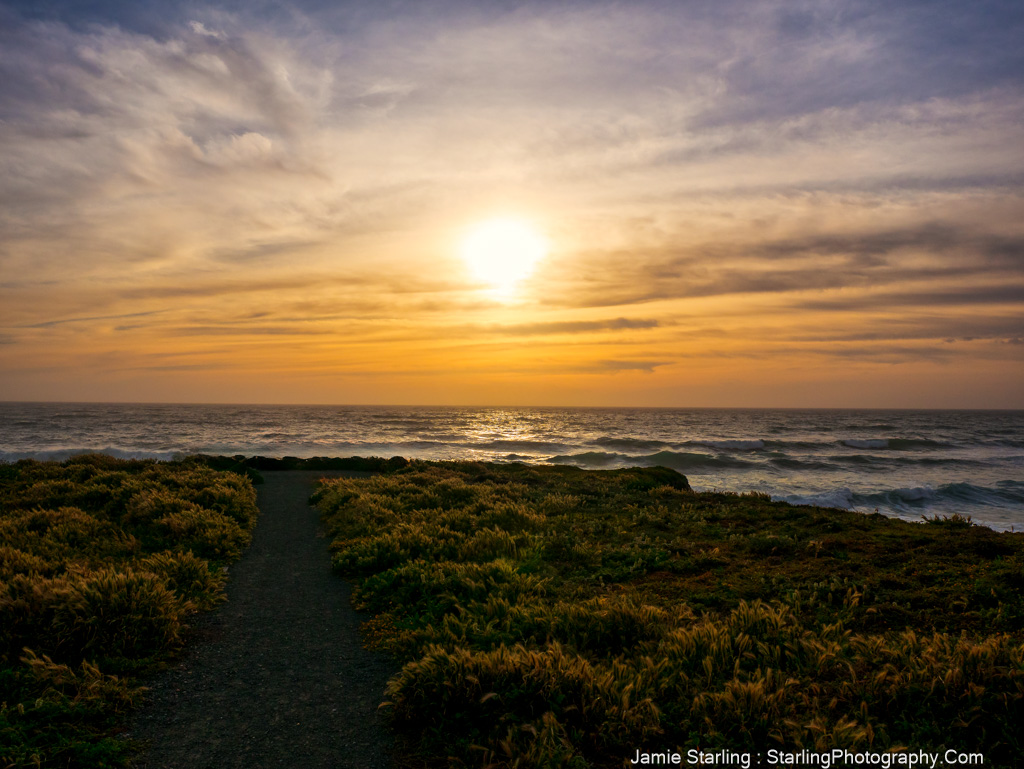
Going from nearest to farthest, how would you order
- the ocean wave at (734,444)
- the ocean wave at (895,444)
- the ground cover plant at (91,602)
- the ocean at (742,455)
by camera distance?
the ground cover plant at (91,602)
the ocean at (742,455)
the ocean wave at (734,444)
the ocean wave at (895,444)

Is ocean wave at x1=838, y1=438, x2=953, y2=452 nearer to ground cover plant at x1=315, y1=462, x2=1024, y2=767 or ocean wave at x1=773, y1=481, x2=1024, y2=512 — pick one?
ocean wave at x1=773, y1=481, x2=1024, y2=512

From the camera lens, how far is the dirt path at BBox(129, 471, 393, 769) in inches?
206

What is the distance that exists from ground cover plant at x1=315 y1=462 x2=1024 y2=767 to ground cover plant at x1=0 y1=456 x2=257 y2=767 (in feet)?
9.36

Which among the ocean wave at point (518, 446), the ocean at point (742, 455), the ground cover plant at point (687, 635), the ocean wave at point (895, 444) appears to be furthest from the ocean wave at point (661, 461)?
the ground cover plant at point (687, 635)

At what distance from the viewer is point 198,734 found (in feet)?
18.1

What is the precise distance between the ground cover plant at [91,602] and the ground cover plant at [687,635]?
2854mm

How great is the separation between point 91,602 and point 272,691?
3.28 meters

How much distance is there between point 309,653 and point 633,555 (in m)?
7.00

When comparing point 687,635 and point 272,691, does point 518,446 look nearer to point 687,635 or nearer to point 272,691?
point 687,635

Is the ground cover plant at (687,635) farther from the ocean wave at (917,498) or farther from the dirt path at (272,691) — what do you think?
the ocean wave at (917,498)

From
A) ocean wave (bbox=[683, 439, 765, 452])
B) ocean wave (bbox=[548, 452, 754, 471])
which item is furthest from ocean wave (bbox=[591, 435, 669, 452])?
ocean wave (bbox=[548, 452, 754, 471])

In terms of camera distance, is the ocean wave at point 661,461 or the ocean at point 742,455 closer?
the ocean at point 742,455

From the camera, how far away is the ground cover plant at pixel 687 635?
5.02 m

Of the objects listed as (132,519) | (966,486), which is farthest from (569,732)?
(966,486)
